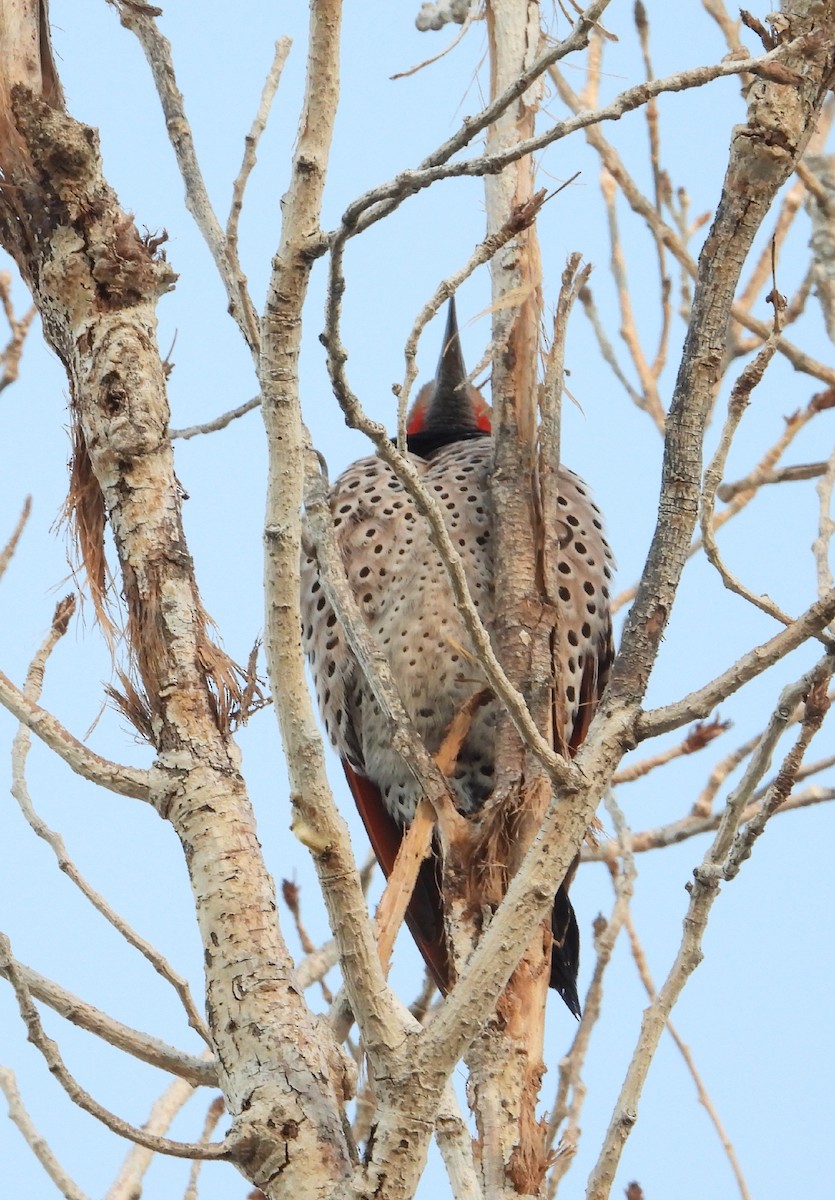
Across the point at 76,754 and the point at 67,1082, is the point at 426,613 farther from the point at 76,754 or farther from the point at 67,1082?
the point at 67,1082

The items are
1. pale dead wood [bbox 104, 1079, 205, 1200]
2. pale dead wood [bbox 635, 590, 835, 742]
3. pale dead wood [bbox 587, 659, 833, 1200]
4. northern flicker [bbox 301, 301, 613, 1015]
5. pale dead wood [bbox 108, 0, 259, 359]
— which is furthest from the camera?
northern flicker [bbox 301, 301, 613, 1015]

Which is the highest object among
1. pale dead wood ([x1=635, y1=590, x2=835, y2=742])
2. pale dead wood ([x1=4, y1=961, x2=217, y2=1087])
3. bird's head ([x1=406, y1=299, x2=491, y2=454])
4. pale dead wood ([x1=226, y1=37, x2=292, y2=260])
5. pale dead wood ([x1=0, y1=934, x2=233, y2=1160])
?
bird's head ([x1=406, y1=299, x2=491, y2=454])

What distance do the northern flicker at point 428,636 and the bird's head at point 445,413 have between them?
2.15 feet

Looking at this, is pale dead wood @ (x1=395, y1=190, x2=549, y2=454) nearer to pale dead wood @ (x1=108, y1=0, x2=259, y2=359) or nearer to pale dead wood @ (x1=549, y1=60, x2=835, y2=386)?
pale dead wood @ (x1=108, y1=0, x2=259, y2=359)

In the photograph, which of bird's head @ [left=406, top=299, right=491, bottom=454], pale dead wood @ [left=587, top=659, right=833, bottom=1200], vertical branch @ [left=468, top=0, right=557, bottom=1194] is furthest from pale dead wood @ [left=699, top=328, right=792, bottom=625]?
bird's head @ [left=406, top=299, right=491, bottom=454]

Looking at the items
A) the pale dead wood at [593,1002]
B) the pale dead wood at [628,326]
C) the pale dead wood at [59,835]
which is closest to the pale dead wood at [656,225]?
the pale dead wood at [628,326]

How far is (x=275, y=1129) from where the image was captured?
2240mm

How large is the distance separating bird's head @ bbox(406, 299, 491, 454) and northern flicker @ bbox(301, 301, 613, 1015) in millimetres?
655

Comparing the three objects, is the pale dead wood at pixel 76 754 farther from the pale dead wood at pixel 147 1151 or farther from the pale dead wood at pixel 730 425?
the pale dead wood at pixel 147 1151

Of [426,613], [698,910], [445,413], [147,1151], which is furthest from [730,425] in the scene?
[445,413]

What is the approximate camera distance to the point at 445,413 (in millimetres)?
5777

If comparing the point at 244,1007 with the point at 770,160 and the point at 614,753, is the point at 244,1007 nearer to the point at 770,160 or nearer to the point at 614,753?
the point at 614,753

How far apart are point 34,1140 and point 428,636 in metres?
1.95

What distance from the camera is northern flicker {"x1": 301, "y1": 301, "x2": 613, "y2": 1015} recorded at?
14.2 feet
